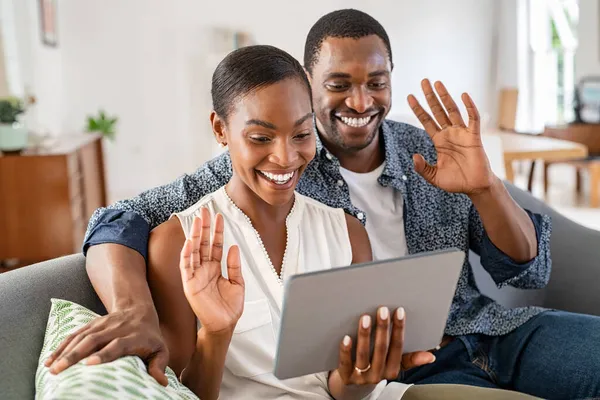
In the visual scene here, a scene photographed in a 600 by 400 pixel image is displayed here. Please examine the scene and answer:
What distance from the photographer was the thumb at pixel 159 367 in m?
1.08

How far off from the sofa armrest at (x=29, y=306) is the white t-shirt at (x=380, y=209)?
63cm

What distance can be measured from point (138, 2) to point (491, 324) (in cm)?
699

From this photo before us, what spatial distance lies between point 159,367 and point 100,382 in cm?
17

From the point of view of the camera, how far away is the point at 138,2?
795 centimetres

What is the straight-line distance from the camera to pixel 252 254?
1378 millimetres

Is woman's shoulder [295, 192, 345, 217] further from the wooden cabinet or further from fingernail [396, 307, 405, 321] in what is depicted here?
the wooden cabinet

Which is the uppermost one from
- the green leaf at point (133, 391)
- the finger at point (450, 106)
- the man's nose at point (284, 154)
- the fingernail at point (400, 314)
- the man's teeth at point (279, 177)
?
the finger at point (450, 106)

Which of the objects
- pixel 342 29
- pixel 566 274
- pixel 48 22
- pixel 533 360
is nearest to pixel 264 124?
pixel 342 29

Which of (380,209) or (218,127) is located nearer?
(218,127)

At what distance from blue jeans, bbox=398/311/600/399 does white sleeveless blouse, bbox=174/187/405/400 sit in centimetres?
32

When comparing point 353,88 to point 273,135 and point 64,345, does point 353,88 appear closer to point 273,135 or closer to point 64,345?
point 273,135

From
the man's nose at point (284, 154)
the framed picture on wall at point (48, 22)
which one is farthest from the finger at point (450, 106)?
the framed picture on wall at point (48, 22)

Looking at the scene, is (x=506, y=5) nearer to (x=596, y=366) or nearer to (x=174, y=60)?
(x=174, y=60)

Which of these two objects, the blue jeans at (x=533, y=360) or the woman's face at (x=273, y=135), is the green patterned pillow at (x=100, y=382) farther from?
the blue jeans at (x=533, y=360)
